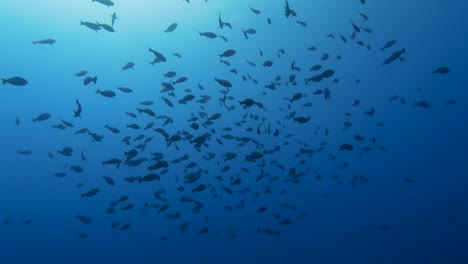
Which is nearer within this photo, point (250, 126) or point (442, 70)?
point (442, 70)

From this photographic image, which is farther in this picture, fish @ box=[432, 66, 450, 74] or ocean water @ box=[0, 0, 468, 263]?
ocean water @ box=[0, 0, 468, 263]

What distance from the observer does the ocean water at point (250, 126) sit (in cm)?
2612

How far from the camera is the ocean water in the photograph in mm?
26125

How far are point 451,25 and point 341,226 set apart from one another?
27288 millimetres

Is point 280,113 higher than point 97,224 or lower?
higher

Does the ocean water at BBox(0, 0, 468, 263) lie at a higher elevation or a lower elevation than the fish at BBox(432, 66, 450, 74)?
higher

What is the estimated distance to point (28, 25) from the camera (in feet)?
96.1

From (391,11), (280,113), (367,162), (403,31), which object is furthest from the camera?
(367,162)

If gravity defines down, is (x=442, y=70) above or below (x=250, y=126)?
below

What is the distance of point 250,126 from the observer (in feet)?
85.1

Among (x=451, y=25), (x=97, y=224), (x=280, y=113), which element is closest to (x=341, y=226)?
(x=280, y=113)

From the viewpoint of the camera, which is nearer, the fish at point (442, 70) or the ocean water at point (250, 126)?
the fish at point (442, 70)

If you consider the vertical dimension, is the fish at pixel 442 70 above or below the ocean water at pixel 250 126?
below

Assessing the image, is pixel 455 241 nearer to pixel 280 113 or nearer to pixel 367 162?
pixel 367 162
